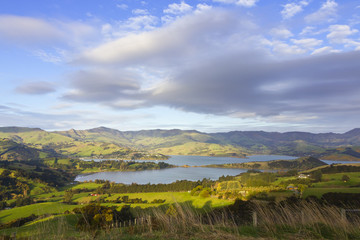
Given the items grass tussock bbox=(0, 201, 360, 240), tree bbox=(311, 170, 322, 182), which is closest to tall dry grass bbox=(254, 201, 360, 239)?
grass tussock bbox=(0, 201, 360, 240)

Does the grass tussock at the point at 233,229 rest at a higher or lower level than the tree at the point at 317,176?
higher

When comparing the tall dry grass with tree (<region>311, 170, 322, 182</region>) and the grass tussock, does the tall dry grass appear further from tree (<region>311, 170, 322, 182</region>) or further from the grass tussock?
tree (<region>311, 170, 322, 182</region>)

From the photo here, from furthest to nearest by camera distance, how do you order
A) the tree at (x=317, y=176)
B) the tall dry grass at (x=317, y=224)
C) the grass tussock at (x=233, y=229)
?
the tree at (x=317, y=176) < the tall dry grass at (x=317, y=224) < the grass tussock at (x=233, y=229)

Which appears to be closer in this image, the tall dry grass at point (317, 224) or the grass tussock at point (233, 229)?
the grass tussock at point (233, 229)

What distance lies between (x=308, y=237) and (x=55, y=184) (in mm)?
137607

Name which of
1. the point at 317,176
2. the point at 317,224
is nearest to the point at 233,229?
the point at 317,224

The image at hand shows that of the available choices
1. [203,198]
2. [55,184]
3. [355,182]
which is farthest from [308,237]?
[55,184]

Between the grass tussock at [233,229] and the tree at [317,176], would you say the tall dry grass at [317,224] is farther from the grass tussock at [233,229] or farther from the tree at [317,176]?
the tree at [317,176]

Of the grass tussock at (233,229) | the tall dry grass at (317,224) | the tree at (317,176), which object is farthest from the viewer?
the tree at (317,176)

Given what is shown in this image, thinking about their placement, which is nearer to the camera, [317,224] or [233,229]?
[317,224]

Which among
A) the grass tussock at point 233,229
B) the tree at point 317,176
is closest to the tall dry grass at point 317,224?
the grass tussock at point 233,229

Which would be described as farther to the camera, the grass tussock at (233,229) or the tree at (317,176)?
the tree at (317,176)

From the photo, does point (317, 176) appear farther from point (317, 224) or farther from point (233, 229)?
point (233, 229)

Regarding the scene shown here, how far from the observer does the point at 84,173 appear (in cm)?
16300
